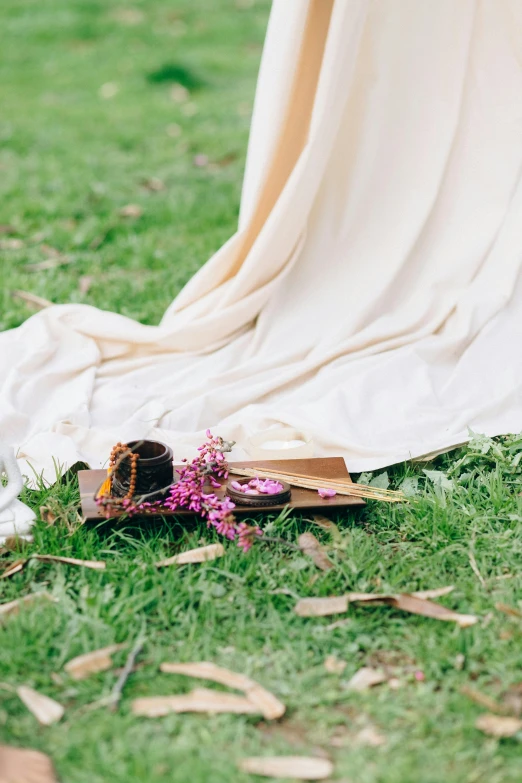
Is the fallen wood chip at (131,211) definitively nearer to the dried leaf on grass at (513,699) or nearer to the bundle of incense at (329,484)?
the bundle of incense at (329,484)

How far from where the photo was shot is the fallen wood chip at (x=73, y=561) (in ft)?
6.63

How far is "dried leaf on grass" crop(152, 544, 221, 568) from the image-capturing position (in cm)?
203

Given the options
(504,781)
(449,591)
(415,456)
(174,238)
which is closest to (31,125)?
(174,238)

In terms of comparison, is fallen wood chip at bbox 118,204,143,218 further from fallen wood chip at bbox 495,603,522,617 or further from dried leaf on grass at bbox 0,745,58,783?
dried leaf on grass at bbox 0,745,58,783

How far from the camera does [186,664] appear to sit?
1.75 meters

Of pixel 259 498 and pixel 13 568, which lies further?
pixel 259 498

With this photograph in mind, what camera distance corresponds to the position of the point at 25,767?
1.52 m

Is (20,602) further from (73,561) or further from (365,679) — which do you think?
(365,679)

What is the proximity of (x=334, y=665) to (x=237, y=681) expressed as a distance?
19 centimetres

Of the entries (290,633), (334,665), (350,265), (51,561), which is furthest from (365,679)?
(350,265)

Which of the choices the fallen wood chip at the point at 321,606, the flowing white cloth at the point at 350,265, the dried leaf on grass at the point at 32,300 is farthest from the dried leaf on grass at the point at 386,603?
the dried leaf on grass at the point at 32,300

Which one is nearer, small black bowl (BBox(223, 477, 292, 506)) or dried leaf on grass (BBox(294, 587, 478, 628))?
dried leaf on grass (BBox(294, 587, 478, 628))

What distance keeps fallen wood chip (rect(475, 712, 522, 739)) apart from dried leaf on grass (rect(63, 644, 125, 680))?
2.25ft

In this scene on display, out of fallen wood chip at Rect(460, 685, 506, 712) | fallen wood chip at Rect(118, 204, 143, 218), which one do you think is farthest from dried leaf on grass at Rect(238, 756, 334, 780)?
fallen wood chip at Rect(118, 204, 143, 218)
